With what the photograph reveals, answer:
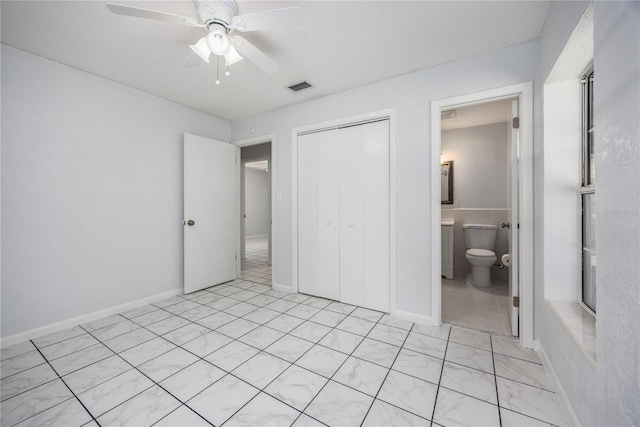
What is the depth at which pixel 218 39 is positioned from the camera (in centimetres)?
158

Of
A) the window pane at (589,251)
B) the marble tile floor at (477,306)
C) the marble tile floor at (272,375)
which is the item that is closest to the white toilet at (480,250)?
the marble tile floor at (477,306)

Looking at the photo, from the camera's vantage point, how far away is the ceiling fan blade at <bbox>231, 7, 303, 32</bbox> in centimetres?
137

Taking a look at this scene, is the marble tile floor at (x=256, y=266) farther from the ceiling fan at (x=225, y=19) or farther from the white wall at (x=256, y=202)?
the ceiling fan at (x=225, y=19)

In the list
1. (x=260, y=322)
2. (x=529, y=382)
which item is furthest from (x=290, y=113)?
(x=529, y=382)

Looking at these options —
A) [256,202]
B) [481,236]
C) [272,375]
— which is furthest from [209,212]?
[256,202]

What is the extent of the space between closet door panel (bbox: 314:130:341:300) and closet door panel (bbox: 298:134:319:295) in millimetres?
59

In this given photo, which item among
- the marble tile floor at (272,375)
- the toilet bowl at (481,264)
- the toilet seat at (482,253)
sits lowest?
the marble tile floor at (272,375)

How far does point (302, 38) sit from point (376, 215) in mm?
1739

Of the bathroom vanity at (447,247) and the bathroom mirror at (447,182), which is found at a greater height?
the bathroom mirror at (447,182)

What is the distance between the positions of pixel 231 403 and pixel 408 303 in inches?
68.8

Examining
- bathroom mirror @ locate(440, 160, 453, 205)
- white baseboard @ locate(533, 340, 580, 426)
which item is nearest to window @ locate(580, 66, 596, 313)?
→ white baseboard @ locate(533, 340, 580, 426)

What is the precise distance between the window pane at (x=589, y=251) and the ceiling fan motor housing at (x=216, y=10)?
2449 millimetres

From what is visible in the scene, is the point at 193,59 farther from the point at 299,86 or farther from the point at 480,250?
the point at 480,250

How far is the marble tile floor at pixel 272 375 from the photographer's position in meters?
1.33
